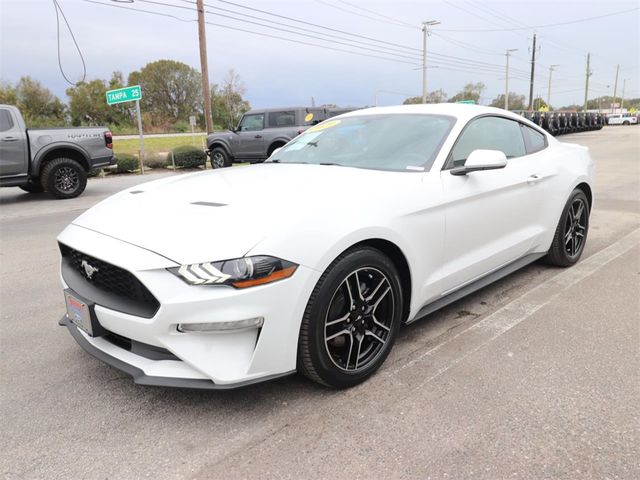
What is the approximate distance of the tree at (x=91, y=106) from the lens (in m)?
63.2

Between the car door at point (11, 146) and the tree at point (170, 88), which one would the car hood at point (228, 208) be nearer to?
the car door at point (11, 146)

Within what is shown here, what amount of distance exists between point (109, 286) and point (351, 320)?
4.09 ft

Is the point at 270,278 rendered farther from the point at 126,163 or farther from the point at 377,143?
the point at 126,163

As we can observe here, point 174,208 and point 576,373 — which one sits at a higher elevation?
point 174,208

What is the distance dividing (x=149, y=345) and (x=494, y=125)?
305 centimetres

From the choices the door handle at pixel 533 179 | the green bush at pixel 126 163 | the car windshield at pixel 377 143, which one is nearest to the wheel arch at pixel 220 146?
the green bush at pixel 126 163

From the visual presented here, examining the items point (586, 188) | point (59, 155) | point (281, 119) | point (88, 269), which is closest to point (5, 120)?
point (59, 155)

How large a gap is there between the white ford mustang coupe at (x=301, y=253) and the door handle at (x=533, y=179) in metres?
0.11

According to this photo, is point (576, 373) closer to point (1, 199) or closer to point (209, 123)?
point (1, 199)

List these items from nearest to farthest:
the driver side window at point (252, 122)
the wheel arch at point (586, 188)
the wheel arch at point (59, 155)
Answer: the wheel arch at point (586, 188) → the wheel arch at point (59, 155) → the driver side window at point (252, 122)

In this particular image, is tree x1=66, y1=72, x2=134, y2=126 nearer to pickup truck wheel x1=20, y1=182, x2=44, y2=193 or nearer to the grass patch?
the grass patch

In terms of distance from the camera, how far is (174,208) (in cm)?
256

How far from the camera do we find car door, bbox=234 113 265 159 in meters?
15.9

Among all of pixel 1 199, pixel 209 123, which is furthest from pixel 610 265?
pixel 209 123
